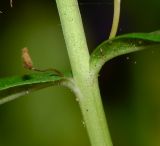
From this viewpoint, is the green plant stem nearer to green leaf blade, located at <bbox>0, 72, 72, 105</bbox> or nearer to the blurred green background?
green leaf blade, located at <bbox>0, 72, 72, 105</bbox>

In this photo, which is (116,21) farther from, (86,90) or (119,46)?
(86,90)

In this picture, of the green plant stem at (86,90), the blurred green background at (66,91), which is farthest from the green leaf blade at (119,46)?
the blurred green background at (66,91)

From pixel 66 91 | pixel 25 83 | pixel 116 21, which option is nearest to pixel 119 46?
pixel 116 21

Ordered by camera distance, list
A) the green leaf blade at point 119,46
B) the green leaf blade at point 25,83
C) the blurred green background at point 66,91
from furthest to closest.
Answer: the blurred green background at point 66,91 < the green leaf blade at point 25,83 < the green leaf blade at point 119,46

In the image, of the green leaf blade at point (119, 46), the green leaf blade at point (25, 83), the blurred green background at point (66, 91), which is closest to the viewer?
the green leaf blade at point (119, 46)

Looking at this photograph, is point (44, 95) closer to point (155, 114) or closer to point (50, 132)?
point (50, 132)

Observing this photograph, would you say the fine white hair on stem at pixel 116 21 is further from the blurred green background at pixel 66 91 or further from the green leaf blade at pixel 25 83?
the blurred green background at pixel 66 91
